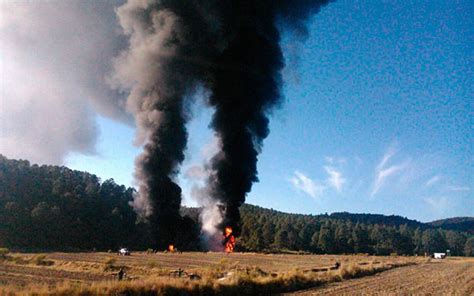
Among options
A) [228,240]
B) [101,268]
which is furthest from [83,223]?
[101,268]

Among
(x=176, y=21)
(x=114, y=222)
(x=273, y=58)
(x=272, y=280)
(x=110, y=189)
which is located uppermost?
(x=176, y=21)

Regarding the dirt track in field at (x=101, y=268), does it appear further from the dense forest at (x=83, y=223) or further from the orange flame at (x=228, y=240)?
the dense forest at (x=83, y=223)

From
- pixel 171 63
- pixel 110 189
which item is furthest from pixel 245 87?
pixel 110 189

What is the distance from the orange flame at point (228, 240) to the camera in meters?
39.7

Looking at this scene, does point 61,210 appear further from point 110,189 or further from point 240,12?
point 240,12

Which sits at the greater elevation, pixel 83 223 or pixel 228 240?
pixel 83 223

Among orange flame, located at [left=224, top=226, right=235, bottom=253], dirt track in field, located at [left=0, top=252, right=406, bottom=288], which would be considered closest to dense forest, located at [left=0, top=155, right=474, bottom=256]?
orange flame, located at [left=224, top=226, right=235, bottom=253]

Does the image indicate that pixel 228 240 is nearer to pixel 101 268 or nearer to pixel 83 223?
pixel 101 268

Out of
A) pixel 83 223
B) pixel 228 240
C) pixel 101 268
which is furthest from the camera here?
pixel 83 223

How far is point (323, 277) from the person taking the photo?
24062 mm

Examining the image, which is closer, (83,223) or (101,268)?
(101,268)

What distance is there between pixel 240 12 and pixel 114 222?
4307cm

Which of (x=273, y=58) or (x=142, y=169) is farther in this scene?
(x=273, y=58)

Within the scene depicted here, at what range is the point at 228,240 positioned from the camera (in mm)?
41250
